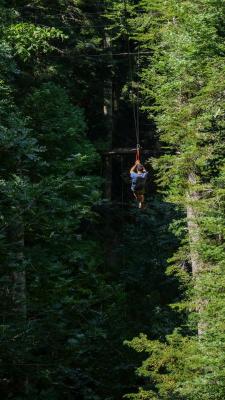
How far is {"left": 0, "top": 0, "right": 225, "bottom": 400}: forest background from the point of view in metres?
9.66

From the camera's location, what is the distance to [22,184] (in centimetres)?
904

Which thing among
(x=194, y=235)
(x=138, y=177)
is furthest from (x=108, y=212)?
(x=194, y=235)

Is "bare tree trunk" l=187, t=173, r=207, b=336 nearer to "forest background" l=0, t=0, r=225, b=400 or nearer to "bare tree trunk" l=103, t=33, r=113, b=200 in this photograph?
"forest background" l=0, t=0, r=225, b=400

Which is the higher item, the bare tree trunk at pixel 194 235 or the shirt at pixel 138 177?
the shirt at pixel 138 177

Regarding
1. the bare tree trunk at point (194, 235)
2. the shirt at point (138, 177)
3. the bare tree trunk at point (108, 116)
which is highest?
the bare tree trunk at point (108, 116)

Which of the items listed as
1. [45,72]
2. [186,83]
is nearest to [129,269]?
[45,72]

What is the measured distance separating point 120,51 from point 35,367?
18.8m

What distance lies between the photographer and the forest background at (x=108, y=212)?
966cm

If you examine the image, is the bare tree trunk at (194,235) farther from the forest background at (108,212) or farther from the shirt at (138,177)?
the shirt at (138,177)

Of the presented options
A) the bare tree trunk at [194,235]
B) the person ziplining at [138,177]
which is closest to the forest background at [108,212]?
the bare tree trunk at [194,235]

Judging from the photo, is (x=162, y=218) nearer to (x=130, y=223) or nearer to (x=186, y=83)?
(x=130, y=223)

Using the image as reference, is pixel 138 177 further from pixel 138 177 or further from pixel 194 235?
pixel 194 235

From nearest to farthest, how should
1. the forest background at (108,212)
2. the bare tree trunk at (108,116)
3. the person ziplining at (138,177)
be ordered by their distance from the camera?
the forest background at (108,212) < the person ziplining at (138,177) < the bare tree trunk at (108,116)

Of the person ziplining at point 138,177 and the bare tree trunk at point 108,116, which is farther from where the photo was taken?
the bare tree trunk at point 108,116
